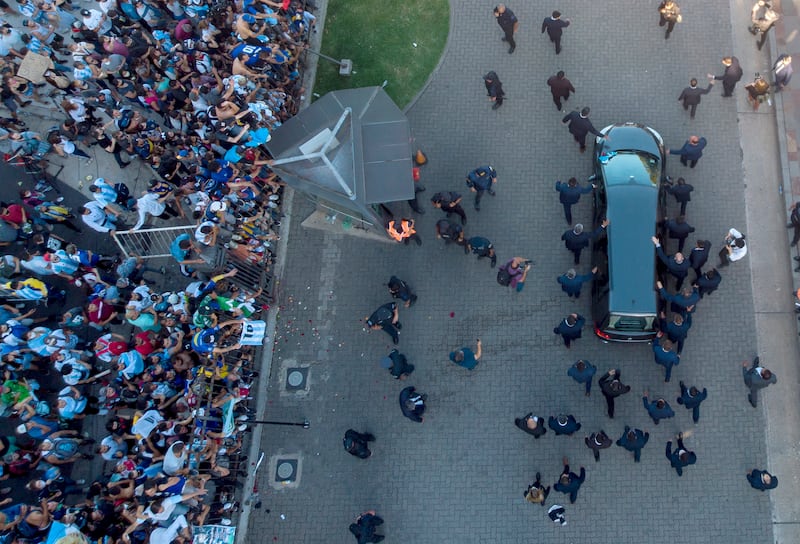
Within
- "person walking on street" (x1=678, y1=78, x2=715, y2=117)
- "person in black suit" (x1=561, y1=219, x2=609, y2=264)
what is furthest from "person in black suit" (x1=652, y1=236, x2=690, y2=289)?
"person walking on street" (x1=678, y1=78, x2=715, y2=117)

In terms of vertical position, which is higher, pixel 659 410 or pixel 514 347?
pixel 514 347

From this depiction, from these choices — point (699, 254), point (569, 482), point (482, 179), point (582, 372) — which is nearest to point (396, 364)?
point (582, 372)

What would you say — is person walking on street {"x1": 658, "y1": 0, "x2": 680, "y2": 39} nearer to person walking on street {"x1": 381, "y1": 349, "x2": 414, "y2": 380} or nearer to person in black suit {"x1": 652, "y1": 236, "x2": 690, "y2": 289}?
person in black suit {"x1": 652, "y1": 236, "x2": 690, "y2": 289}

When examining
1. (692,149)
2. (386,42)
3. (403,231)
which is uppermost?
(386,42)

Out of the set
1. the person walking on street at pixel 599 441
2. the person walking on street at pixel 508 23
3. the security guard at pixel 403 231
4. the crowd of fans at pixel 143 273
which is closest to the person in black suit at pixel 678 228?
the person walking on street at pixel 599 441

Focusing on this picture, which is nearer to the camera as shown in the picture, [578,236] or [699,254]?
[699,254]

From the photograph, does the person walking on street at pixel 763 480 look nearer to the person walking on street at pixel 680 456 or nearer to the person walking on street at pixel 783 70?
the person walking on street at pixel 680 456

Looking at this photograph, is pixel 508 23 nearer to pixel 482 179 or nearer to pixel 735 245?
pixel 482 179

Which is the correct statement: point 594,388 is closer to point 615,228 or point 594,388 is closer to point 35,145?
point 615,228
